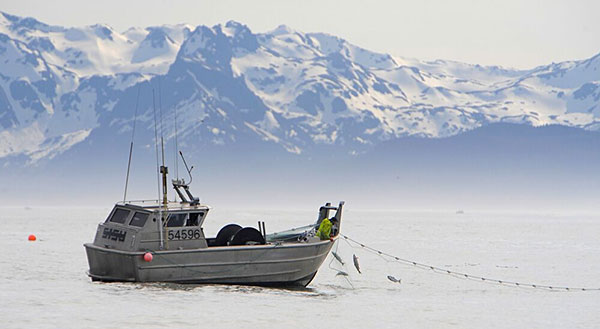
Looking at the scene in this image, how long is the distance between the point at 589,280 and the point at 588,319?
855 inches

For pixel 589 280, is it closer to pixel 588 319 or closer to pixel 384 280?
pixel 384 280

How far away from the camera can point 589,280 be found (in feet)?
211

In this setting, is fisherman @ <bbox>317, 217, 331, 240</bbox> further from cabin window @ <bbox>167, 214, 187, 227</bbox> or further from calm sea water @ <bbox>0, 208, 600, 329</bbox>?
cabin window @ <bbox>167, 214, 187, 227</bbox>

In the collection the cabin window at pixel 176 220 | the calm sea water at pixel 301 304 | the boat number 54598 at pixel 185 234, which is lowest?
the calm sea water at pixel 301 304

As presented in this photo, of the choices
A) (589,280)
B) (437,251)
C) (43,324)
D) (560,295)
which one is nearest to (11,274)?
(43,324)

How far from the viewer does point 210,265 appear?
45.7 m

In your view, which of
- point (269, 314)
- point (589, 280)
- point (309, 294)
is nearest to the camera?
point (269, 314)

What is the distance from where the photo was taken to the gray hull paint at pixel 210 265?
4481 centimetres

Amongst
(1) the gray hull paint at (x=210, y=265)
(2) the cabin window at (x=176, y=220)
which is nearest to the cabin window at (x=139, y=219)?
(2) the cabin window at (x=176, y=220)

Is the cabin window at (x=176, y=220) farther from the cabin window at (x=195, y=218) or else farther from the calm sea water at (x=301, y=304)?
the calm sea water at (x=301, y=304)

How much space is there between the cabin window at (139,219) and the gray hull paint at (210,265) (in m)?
1.39

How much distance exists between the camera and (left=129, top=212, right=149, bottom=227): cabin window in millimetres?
45406

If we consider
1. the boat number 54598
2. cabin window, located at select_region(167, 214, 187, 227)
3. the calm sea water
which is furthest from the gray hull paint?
cabin window, located at select_region(167, 214, 187, 227)

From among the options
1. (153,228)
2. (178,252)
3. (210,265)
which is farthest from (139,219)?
(210,265)
